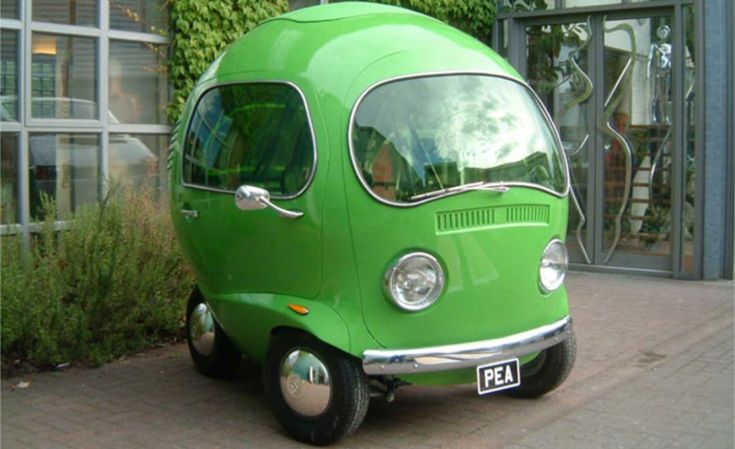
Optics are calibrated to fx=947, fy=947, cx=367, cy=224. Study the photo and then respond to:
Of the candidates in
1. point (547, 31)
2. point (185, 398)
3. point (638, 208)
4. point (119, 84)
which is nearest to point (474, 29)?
point (547, 31)

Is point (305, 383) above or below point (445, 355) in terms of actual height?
below

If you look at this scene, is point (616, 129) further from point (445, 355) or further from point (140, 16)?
point (445, 355)

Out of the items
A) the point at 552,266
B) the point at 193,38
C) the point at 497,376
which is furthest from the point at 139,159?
the point at 497,376

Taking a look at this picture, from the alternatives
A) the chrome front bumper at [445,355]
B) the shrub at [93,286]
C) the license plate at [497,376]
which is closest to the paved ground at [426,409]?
the shrub at [93,286]

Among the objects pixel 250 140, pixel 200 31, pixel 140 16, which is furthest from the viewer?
pixel 200 31

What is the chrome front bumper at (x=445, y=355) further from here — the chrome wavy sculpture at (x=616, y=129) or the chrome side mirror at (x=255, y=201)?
the chrome wavy sculpture at (x=616, y=129)

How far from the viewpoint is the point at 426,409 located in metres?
6.05

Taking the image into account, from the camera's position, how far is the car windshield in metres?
5.17

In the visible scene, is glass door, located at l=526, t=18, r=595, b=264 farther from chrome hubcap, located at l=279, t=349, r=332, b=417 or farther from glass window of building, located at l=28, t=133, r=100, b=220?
chrome hubcap, located at l=279, t=349, r=332, b=417

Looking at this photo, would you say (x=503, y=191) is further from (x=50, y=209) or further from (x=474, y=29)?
(x=474, y=29)

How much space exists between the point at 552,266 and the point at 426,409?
48.8 inches

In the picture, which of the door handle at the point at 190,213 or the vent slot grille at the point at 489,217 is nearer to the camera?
the vent slot grille at the point at 489,217

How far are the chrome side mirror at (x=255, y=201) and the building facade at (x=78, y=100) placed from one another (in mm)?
2788

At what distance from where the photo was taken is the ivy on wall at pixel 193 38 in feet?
29.0
